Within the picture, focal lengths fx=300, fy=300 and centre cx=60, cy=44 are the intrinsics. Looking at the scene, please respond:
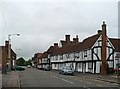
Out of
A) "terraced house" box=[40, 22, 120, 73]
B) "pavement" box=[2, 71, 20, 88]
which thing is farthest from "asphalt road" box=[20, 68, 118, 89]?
"terraced house" box=[40, 22, 120, 73]

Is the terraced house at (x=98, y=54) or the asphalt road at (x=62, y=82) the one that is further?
the terraced house at (x=98, y=54)

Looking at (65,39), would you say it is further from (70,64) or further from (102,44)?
(102,44)

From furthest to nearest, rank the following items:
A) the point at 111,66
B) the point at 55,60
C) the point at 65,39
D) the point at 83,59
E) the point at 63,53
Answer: the point at 65,39, the point at 55,60, the point at 63,53, the point at 83,59, the point at 111,66

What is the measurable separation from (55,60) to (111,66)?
127 feet

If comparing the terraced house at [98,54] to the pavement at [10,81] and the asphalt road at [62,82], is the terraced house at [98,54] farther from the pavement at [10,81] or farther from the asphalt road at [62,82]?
the pavement at [10,81]

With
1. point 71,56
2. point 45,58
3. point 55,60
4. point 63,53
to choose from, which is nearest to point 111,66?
point 71,56

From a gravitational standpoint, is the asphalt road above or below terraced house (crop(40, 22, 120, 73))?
below

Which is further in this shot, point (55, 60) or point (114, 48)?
point (55, 60)

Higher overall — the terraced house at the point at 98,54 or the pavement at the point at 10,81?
the terraced house at the point at 98,54

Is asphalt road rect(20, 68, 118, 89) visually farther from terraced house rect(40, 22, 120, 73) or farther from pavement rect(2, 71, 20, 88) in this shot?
terraced house rect(40, 22, 120, 73)

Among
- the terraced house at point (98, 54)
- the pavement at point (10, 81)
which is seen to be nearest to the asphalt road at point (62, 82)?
the pavement at point (10, 81)

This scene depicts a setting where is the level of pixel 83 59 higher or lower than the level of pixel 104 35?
lower

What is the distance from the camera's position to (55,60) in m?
95.9

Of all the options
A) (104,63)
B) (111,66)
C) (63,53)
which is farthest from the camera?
(63,53)
